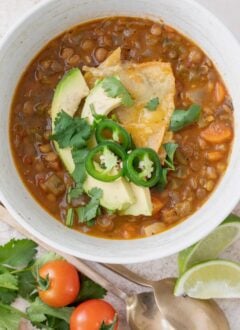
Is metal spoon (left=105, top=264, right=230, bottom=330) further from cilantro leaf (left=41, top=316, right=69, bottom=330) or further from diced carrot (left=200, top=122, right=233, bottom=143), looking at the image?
diced carrot (left=200, top=122, right=233, bottom=143)

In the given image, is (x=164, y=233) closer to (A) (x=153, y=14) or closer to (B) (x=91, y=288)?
(B) (x=91, y=288)

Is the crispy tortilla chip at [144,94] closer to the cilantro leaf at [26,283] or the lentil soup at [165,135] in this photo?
the lentil soup at [165,135]

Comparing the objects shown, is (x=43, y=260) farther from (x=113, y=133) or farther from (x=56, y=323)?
(x=113, y=133)

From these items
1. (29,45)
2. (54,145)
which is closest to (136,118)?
(54,145)

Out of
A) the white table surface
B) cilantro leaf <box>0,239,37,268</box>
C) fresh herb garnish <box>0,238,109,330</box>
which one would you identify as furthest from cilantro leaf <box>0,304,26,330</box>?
the white table surface

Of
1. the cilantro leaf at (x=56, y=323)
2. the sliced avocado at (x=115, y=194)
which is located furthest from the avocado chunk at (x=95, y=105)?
the cilantro leaf at (x=56, y=323)

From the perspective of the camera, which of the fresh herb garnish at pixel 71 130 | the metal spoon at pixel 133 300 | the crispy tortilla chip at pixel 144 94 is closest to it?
the fresh herb garnish at pixel 71 130
